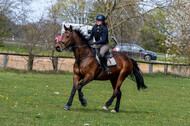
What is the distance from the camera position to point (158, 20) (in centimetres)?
2494

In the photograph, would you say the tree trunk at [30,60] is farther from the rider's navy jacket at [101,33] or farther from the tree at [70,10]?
the rider's navy jacket at [101,33]

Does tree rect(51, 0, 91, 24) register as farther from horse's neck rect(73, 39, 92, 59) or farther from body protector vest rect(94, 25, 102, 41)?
horse's neck rect(73, 39, 92, 59)

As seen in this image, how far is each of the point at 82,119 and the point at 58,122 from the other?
905mm

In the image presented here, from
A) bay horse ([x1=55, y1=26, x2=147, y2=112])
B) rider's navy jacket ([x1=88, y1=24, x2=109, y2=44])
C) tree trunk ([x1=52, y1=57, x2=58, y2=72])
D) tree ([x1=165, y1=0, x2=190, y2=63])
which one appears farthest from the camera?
tree ([x1=165, y1=0, x2=190, y2=63])

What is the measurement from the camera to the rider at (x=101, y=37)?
10500mm

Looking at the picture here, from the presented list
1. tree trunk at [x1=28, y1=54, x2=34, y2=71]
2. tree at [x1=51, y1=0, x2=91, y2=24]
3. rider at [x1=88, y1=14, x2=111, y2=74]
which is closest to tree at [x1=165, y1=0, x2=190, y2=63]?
tree at [x1=51, y1=0, x2=91, y2=24]

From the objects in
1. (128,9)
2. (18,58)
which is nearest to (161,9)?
(128,9)

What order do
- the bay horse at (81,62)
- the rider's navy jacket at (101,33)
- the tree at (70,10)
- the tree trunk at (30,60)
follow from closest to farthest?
the bay horse at (81,62), the rider's navy jacket at (101,33), the tree trunk at (30,60), the tree at (70,10)

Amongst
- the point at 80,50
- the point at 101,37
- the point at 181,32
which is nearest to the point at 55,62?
the point at 101,37

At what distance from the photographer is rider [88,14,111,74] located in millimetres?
10500

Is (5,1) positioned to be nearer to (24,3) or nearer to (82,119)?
(24,3)

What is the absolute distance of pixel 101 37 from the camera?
1066cm

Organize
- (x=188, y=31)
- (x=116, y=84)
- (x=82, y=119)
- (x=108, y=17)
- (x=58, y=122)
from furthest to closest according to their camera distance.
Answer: (x=188, y=31), (x=108, y=17), (x=116, y=84), (x=82, y=119), (x=58, y=122)

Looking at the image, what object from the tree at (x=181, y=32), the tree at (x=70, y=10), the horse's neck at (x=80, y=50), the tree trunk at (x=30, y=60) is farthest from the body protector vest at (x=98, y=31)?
the tree at (x=181, y=32)
